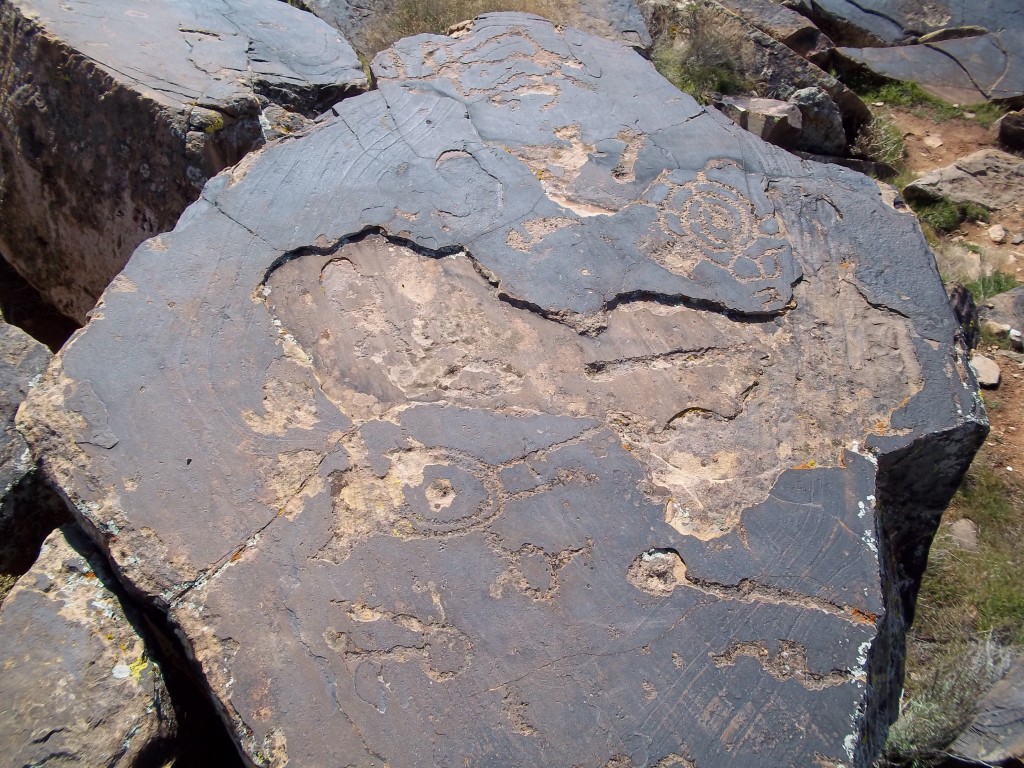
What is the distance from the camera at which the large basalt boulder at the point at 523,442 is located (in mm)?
1471

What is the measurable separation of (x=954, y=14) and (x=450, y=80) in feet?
13.4

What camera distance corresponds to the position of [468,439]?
1.74 meters

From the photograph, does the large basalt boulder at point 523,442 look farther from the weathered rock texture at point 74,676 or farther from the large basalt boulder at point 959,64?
the large basalt boulder at point 959,64

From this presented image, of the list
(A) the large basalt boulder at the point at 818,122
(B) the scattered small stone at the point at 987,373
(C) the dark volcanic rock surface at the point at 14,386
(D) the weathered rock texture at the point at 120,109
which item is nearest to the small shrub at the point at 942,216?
(A) the large basalt boulder at the point at 818,122

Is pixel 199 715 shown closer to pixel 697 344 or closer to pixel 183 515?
pixel 183 515

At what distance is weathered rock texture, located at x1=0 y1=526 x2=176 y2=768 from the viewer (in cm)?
153

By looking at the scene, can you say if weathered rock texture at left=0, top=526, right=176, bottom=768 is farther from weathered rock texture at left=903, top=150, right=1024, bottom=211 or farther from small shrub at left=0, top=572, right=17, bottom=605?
weathered rock texture at left=903, top=150, right=1024, bottom=211

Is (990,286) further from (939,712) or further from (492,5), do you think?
(492,5)

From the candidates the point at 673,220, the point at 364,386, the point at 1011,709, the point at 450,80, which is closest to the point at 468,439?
the point at 364,386

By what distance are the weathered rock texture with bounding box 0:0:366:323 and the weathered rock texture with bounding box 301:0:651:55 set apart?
0.69 metres

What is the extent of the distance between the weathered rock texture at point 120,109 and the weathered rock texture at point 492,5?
69 cm

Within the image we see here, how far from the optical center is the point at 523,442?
175 centimetres

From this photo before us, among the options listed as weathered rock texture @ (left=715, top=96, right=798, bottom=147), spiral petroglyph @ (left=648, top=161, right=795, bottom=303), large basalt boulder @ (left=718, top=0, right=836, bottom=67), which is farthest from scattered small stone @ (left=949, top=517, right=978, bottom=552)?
large basalt boulder @ (left=718, top=0, right=836, bottom=67)

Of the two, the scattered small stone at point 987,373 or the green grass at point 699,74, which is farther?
the green grass at point 699,74
